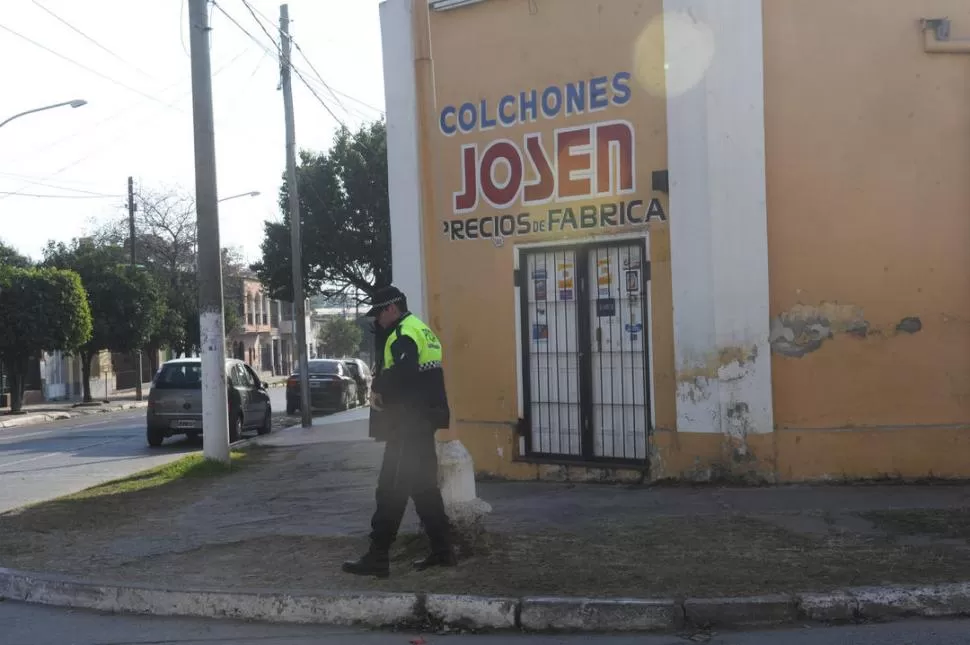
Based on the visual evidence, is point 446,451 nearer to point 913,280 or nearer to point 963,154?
point 913,280

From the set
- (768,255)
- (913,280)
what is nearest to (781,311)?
(768,255)

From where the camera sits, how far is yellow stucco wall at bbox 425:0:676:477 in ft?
29.4

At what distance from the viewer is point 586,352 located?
9.45 metres

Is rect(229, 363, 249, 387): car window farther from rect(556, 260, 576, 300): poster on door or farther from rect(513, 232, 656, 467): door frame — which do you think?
rect(556, 260, 576, 300): poster on door

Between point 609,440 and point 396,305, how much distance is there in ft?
12.7

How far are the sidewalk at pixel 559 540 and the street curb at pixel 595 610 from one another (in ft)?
0.49

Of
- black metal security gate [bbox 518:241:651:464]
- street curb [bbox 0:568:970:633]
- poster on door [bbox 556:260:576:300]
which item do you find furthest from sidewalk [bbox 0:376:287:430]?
street curb [bbox 0:568:970:633]

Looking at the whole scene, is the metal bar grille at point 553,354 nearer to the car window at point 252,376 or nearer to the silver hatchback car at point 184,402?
the silver hatchback car at point 184,402

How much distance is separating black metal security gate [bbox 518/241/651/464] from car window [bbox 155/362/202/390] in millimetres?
9562

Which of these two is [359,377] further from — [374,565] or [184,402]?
[374,565]

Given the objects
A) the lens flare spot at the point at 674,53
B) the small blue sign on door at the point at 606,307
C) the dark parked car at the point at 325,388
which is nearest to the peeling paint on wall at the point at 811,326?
the small blue sign on door at the point at 606,307

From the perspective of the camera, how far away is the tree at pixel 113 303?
35031mm

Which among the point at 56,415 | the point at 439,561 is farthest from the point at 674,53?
the point at 56,415

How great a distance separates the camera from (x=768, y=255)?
8.52 meters
